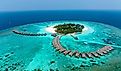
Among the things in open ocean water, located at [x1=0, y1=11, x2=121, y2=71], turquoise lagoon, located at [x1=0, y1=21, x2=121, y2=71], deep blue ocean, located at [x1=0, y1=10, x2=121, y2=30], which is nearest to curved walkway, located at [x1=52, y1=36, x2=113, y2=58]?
open ocean water, located at [x1=0, y1=11, x2=121, y2=71]

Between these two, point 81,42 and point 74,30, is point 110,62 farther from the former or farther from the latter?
point 74,30

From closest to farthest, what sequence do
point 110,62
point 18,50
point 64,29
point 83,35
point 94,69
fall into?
point 94,69
point 110,62
point 18,50
point 83,35
point 64,29

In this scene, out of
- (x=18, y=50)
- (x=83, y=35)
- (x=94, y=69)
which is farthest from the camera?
(x=83, y=35)

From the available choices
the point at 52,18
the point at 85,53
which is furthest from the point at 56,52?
the point at 52,18

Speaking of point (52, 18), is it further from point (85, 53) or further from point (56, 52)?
point (85, 53)

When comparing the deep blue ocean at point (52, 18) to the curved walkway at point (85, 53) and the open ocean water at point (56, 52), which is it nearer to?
the open ocean water at point (56, 52)

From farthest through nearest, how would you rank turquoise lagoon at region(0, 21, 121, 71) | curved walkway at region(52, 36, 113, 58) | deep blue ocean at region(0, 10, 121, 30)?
deep blue ocean at region(0, 10, 121, 30) → curved walkway at region(52, 36, 113, 58) → turquoise lagoon at region(0, 21, 121, 71)

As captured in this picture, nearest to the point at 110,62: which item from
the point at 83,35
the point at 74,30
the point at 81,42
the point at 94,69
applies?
the point at 94,69

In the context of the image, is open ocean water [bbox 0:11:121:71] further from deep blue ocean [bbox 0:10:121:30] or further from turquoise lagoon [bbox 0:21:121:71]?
deep blue ocean [bbox 0:10:121:30]
